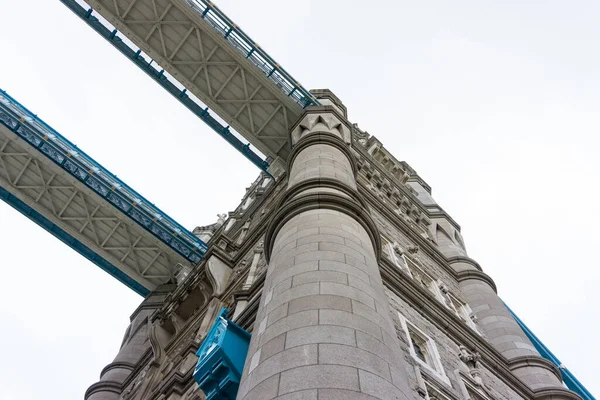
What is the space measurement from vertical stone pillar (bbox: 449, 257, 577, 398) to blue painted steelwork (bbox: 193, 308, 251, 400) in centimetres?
994

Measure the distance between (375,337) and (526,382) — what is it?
10677 millimetres

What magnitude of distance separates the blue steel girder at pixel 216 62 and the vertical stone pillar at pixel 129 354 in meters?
11.2

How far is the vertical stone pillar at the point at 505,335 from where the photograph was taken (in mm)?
15612

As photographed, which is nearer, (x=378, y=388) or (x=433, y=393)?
(x=378, y=388)

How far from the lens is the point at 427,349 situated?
11.9 m

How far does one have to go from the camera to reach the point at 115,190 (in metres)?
27.2

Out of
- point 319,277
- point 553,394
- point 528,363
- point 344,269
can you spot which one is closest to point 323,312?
point 319,277

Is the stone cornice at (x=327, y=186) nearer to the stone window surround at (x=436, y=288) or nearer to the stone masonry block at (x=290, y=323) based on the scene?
the stone window surround at (x=436, y=288)

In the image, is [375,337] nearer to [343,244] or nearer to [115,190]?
[343,244]

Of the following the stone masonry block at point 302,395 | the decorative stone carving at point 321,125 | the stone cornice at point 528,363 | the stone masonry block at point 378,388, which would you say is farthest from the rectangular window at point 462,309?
the stone masonry block at point 302,395

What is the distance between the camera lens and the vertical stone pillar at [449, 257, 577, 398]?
15.6 metres

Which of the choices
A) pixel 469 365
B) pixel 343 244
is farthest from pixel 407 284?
pixel 343 244

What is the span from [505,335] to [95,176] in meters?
20.5

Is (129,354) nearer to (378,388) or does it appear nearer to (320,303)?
(320,303)
